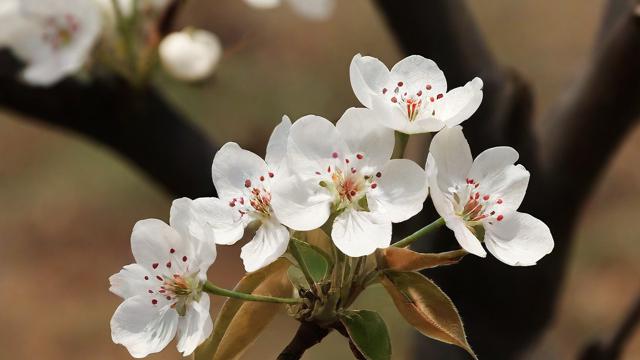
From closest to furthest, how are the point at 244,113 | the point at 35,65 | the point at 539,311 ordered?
the point at 35,65 < the point at 539,311 < the point at 244,113

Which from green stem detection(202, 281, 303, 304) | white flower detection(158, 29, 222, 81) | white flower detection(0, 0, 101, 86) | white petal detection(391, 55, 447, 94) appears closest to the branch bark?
white flower detection(158, 29, 222, 81)

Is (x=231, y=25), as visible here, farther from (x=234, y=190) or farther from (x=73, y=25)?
(x=234, y=190)

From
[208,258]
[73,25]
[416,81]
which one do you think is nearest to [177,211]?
[208,258]

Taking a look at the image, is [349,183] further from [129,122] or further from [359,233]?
[129,122]

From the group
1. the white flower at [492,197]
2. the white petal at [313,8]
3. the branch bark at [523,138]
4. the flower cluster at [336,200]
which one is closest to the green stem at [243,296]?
the flower cluster at [336,200]

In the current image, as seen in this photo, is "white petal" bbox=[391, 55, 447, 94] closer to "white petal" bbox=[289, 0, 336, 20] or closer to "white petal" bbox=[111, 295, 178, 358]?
"white petal" bbox=[111, 295, 178, 358]

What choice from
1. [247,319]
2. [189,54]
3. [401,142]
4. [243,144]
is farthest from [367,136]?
[243,144]
